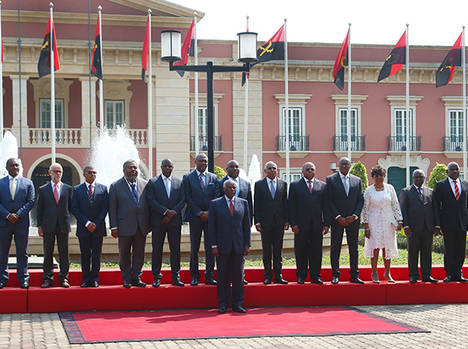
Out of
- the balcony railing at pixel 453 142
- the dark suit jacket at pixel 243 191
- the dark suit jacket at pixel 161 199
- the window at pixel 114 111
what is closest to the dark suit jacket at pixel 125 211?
the dark suit jacket at pixel 161 199

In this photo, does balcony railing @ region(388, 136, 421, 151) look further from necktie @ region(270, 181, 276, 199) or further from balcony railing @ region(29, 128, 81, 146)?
necktie @ region(270, 181, 276, 199)

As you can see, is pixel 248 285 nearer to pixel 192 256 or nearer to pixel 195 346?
pixel 192 256

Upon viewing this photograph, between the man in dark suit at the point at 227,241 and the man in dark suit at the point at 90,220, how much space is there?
150cm

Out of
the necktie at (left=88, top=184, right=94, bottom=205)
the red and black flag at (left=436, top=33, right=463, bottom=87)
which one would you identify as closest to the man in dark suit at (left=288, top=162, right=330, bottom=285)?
the necktie at (left=88, top=184, right=94, bottom=205)

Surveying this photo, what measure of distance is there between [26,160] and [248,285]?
22.5 meters

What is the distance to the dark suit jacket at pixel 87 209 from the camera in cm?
999

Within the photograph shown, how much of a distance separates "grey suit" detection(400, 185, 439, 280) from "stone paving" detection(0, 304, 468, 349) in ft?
4.88

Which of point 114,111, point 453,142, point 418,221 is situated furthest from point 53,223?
point 453,142

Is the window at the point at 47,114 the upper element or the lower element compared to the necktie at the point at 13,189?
upper

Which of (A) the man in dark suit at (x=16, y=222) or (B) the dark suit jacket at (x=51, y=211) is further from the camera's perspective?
(B) the dark suit jacket at (x=51, y=211)

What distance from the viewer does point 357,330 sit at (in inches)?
336

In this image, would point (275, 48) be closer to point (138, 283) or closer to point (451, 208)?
point (451, 208)

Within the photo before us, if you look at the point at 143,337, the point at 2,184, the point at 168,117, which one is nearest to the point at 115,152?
the point at 168,117

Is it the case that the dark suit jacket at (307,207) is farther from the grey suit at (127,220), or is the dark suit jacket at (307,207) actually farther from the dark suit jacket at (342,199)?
the grey suit at (127,220)
